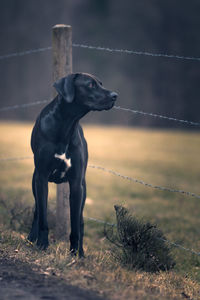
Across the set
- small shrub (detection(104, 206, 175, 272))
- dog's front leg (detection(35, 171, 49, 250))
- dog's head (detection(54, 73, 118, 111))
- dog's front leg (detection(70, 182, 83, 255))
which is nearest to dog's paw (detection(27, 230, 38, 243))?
dog's front leg (detection(35, 171, 49, 250))

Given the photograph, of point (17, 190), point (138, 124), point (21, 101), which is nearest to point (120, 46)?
point (138, 124)

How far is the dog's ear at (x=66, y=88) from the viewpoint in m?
4.00

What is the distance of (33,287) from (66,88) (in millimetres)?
1666

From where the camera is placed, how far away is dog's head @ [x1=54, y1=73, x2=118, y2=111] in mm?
4008

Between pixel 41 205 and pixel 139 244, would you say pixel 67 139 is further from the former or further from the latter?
pixel 139 244

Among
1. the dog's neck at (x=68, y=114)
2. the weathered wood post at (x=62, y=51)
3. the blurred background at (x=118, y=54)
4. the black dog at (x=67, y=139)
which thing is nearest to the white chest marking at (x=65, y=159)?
the black dog at (x=67, y=139)

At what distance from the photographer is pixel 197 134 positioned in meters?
23.6

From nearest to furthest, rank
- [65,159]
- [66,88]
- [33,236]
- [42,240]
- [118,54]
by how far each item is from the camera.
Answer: [66,88] < [65,159] < [42,240] < [33,236] < [118,54]

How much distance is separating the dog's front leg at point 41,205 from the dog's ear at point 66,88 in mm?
766

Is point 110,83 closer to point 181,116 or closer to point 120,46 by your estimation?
point 120,46

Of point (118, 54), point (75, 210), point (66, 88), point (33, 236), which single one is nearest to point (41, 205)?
point (75, 210)

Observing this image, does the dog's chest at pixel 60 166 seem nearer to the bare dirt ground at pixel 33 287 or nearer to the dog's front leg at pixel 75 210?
the dog's front leg at pixel 75 210

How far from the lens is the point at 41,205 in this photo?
430 centimetres

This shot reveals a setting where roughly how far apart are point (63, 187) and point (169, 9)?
26720 millimetres
